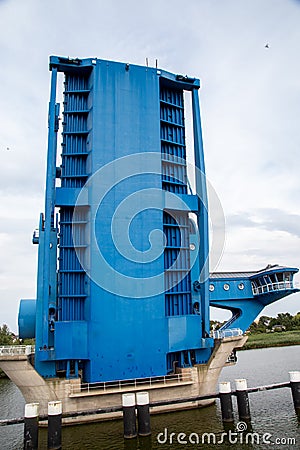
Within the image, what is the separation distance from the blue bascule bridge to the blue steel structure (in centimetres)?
5

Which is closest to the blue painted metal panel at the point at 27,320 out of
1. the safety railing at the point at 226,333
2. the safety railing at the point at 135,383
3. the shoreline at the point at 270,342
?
the safety railing at the point at 135,383

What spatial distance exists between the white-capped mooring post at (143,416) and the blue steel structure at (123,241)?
4062 millimetres

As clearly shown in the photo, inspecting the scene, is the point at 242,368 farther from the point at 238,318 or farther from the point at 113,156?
the point at 113,156

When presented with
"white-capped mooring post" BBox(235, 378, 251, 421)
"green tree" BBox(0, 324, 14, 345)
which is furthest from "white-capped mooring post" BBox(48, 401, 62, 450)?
"green tree" BBox(0, 324, 14, 345)

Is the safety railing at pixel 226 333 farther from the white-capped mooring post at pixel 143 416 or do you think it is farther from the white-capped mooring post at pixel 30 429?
the white-capped mooring post at pixel 30 429

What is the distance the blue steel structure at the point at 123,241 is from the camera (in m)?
18.0

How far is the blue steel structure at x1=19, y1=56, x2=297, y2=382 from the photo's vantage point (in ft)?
59.0

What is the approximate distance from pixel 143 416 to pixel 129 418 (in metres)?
0.50

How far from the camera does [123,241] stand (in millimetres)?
18953

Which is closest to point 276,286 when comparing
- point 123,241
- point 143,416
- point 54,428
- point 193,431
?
point 123,241

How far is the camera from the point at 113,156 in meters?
19.6

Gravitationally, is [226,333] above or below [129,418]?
above

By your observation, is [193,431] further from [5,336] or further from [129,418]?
[5,336]

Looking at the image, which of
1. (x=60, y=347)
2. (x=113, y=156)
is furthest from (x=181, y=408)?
(x=113, y=156)
